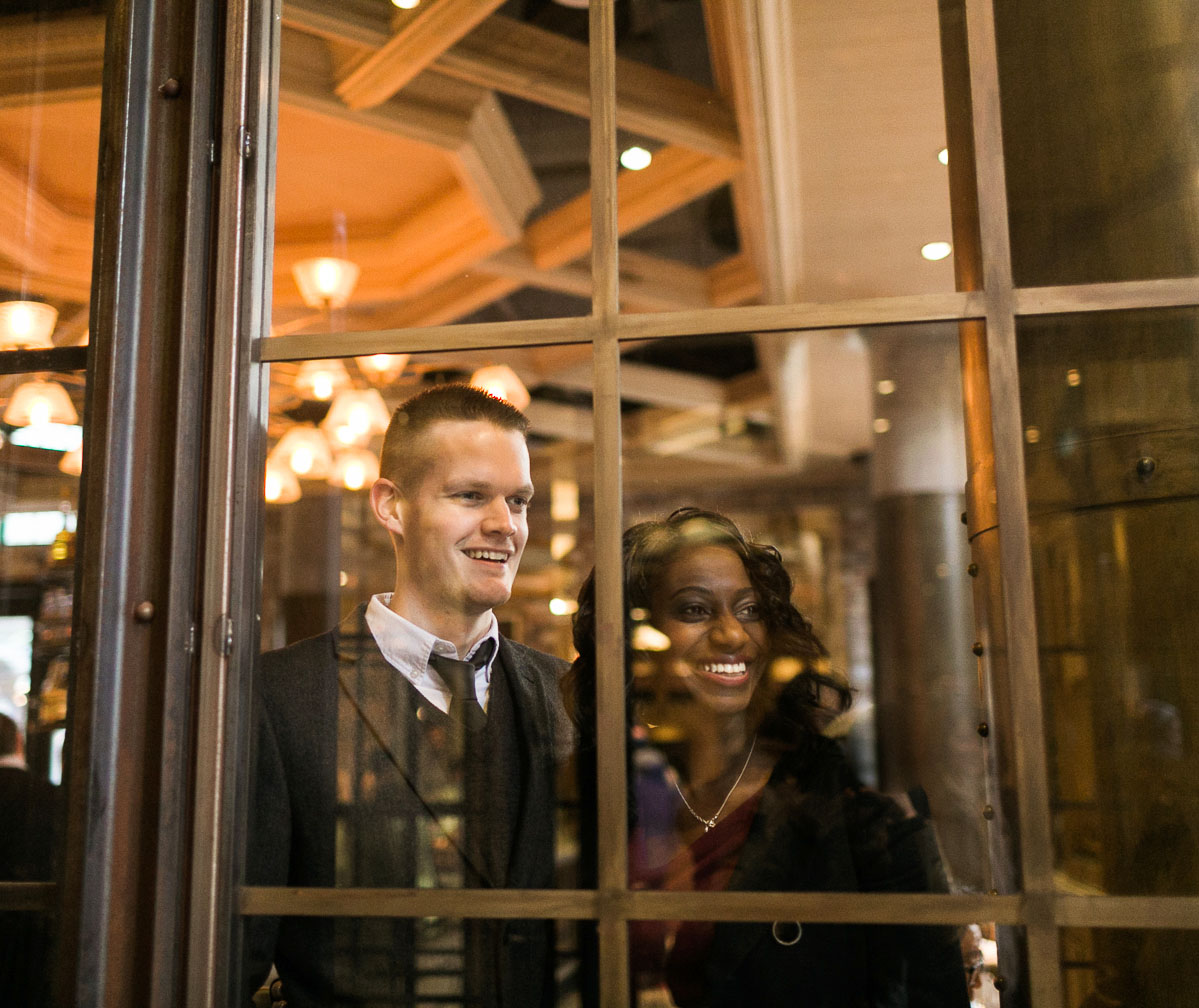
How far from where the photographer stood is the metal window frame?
0.94 m

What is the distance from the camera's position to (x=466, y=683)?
1.05m

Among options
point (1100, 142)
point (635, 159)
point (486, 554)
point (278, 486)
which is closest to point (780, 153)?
point (635, 159)

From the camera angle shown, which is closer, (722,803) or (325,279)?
(722,803)

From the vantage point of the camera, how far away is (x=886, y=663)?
3.46m

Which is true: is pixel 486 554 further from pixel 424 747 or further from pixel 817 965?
pixel 817 965

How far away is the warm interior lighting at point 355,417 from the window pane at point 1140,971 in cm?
88

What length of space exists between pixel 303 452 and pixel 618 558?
1.22ft

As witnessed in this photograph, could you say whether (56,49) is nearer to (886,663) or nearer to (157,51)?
(157,51)

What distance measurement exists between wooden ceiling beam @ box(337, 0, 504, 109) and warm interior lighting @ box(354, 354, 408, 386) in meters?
0.29

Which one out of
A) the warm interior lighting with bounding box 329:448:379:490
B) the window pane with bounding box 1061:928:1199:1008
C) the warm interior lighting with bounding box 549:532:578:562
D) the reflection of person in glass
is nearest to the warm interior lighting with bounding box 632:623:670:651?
the reflection of person in glass

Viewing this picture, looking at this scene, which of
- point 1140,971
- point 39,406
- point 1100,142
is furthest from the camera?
point 39,406

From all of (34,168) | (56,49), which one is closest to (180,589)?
(34,168)

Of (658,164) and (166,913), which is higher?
(658,164)

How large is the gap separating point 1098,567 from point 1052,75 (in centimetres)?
52
